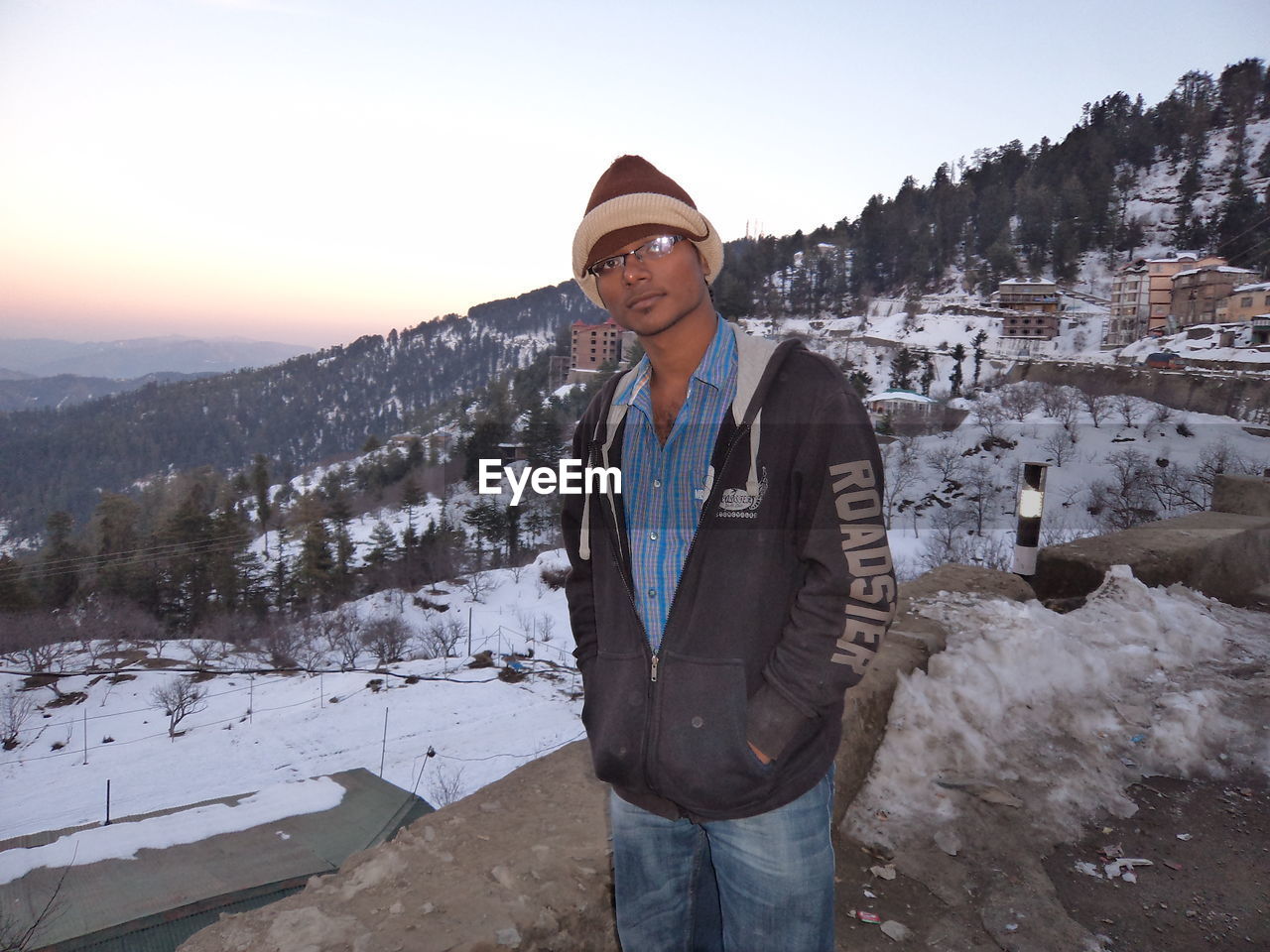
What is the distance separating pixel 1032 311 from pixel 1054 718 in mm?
72098

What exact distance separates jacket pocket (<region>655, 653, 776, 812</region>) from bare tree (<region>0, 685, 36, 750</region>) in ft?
130

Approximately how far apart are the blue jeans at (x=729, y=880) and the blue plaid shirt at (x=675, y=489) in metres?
0.42

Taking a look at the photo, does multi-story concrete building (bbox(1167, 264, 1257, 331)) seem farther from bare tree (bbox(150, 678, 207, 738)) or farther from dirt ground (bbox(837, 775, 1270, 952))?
bare tree (bbox(150, 678, 207, 738))

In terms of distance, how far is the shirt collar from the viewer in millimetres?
1461

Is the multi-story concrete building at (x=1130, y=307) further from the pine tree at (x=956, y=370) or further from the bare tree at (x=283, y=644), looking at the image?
the bare tree at (x=283, y=644)

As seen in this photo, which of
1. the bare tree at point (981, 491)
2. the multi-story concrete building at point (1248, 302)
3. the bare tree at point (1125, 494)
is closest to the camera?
the bare tree at point (1125, 494)

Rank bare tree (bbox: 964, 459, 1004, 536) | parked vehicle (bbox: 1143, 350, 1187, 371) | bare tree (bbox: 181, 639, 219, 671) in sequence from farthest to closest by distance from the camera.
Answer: parked vehicle (bbox: 1143, 350, 1187, 371) → bare tree (bbox: 964, 459, 1004, 536) → bare tree (bbox: 181, 639, 219, 671)

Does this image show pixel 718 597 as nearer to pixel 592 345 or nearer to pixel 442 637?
pixel 442 637

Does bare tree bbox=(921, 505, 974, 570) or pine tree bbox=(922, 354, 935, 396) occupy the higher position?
pine tree bbox=(922, 354, 935, 396)

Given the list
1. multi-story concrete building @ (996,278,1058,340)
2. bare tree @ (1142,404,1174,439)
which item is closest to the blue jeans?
bare tree @ (1142,404,1174,439)

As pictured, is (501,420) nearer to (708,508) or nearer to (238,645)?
(238,645)

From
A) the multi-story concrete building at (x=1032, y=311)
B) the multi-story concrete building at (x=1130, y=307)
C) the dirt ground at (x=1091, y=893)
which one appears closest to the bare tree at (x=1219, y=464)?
the multi-story concrete building at (x=1130, y=307)

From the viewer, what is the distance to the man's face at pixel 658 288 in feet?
4.79

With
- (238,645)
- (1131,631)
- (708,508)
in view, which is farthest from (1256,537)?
(238,645)
